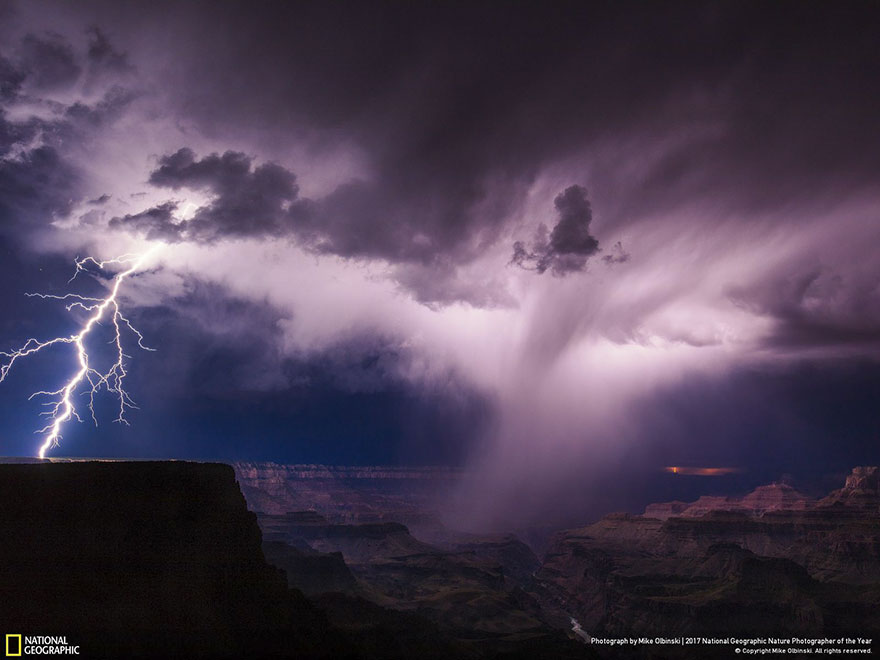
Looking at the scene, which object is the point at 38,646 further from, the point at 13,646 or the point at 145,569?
the point at 145,569

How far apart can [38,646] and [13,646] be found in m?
1.63

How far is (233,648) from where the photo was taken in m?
56.3

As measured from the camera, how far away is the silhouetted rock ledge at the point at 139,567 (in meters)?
49.7

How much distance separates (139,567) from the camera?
54.5 m

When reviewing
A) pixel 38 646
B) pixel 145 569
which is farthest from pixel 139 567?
pixel 38 646

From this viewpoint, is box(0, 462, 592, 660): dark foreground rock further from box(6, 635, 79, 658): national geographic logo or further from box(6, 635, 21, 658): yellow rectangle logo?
box(6, 635, 21, 658): yellow rectangle logo

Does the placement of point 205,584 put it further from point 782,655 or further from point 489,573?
point 489,573

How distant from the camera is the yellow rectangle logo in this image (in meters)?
45.2

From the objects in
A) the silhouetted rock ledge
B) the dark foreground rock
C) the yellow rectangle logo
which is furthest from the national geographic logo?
the silhouetted rock ledge

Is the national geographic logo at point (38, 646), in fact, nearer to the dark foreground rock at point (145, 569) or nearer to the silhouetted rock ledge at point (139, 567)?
the dark foreground rock at point (145, 569)

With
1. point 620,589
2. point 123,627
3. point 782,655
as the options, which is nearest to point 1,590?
point 123,627

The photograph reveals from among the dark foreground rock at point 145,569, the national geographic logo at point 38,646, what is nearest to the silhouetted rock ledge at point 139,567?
the dark foreground rock at point 145,569

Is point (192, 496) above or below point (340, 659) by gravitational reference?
above

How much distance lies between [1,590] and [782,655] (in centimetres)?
13651
